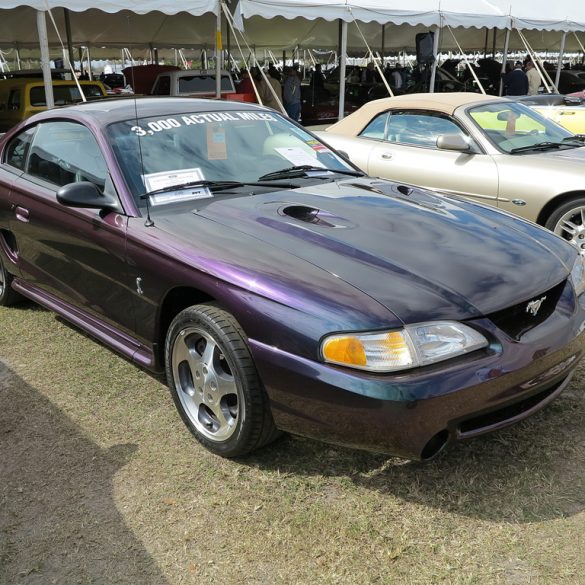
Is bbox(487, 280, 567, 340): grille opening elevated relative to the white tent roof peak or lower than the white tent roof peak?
lower

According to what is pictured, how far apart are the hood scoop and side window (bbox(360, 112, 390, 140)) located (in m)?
3.77

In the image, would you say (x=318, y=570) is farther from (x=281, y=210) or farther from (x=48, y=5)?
(x=48, y=5)

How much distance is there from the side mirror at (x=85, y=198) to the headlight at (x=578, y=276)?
7.10 ft

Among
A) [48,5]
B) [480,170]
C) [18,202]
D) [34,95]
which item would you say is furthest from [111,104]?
[34,95]

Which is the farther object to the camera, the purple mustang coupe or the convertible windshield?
the convertible windshield

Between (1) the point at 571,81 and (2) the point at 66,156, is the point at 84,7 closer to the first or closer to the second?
(2) the point at 66,156

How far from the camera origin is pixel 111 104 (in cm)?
378

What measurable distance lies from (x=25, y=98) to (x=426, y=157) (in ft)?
26.0

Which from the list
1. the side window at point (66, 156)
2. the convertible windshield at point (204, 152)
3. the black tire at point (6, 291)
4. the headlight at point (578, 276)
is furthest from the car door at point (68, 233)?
the headlight at point (578, 276)

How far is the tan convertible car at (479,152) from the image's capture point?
5.26m

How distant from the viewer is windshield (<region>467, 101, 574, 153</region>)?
19.1 feet

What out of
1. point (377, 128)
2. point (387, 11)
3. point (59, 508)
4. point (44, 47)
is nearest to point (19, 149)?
point (59, 508)

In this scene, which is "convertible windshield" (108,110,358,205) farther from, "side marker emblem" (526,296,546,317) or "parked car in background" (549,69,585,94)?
"parked car in background" (549,69,585,94)

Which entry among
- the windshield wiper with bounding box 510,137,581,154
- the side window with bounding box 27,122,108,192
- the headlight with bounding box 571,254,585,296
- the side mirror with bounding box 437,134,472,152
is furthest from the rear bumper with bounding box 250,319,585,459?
the windshield wiper with bounding box 510,137,581,154
